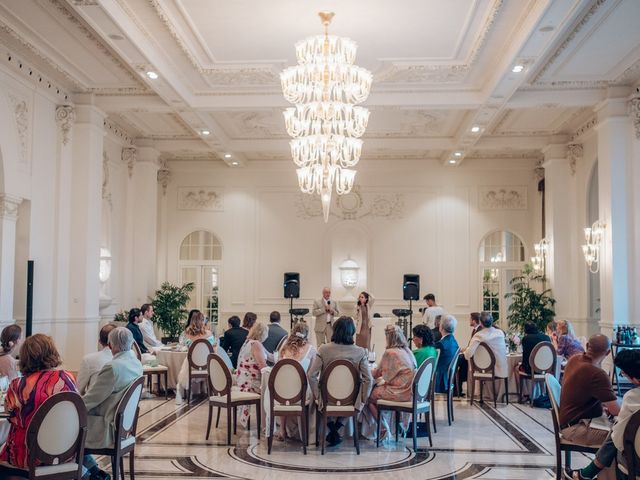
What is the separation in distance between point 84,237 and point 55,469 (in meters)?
7.17

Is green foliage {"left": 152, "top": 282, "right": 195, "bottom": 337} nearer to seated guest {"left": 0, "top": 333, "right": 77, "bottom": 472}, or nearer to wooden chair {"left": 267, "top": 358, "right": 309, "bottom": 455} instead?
wooden chair {"left": 267, "top": 358, "right": 309, "bottom": 455}

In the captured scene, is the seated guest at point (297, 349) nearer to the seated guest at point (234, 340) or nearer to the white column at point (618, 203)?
the seated guest at point (234, 340)

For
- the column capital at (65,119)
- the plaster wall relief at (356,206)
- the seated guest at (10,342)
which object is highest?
the column capital at (65,119)

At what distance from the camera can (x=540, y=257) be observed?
14.8 metres

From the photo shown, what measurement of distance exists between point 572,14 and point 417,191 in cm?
897

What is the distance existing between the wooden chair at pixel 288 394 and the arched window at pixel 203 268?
33.1ft

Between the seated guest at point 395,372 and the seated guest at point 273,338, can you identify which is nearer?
the seated guest at point 395,372

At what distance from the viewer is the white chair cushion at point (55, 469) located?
4.16 m

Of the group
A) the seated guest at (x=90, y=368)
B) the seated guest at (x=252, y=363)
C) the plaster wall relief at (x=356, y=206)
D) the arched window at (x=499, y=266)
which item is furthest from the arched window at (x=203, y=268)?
the seated guest at (x=90, y=368)

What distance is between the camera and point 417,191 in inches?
640

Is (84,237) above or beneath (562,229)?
beneath

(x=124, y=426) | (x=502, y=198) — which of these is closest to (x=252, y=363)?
(x=124, y=426)

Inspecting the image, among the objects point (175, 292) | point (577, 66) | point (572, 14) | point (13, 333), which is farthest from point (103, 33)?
point (175, 292)

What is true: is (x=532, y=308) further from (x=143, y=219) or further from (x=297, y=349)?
(x=297, y=349)
